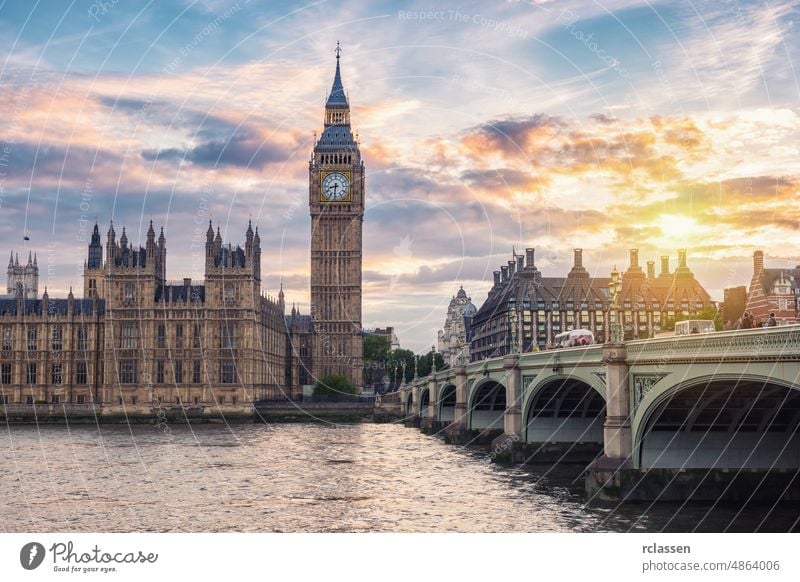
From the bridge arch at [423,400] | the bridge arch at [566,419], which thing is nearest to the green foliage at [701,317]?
the bridge arch at [423,400]

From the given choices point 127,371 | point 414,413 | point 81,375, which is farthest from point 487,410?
point 81,375

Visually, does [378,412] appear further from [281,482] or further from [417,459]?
[281,482]

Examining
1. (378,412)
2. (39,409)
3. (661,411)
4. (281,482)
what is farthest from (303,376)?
(661,411)

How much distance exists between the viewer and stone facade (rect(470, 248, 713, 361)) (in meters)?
143

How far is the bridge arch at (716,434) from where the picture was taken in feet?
129

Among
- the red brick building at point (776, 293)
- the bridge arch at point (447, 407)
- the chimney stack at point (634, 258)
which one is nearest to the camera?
the red brick building at point (776, 293)

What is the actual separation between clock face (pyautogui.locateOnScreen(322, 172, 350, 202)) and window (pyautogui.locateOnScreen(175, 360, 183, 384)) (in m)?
40.6

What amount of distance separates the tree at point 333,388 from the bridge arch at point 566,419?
69.6m

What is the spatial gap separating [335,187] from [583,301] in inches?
1648

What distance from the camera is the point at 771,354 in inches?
1087

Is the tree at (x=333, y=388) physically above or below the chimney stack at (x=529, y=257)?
below

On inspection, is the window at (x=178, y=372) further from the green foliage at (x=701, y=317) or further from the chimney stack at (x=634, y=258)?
the chimney stack at (x=634, y=258)

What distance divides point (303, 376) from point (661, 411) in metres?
115

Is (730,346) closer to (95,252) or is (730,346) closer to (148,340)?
(148,340)
